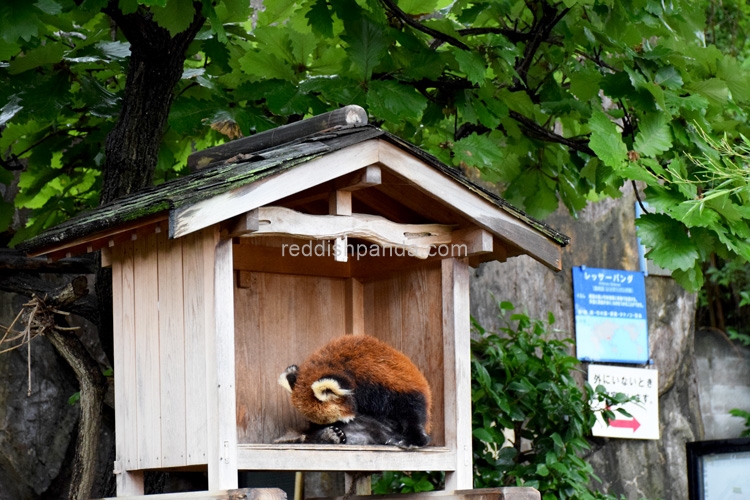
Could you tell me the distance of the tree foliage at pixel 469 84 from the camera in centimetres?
306

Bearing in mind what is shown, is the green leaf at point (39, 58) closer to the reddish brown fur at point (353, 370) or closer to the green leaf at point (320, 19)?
the green leaf at point (320, 19)

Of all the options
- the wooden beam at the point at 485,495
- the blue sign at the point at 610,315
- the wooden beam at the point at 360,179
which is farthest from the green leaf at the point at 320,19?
the blue sign at the point at 610,315

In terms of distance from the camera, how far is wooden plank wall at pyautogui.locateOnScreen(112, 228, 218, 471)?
8.33ft

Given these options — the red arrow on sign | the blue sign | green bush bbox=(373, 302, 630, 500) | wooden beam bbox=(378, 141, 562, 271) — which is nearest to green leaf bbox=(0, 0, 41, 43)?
wooden beam bbox=(378, 141, 562, 271)

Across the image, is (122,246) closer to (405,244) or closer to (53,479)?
(405,244)

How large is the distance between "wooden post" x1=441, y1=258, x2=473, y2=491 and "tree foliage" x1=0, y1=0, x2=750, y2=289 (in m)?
0.58

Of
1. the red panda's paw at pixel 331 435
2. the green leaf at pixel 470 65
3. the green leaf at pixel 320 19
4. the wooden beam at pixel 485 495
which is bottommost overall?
the wooden beam at pixel 485 495

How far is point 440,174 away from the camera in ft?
9.20

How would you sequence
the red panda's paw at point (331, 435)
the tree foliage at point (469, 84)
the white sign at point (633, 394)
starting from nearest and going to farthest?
the red panda's paw at point (331, 435)
the tree foliage at point (469, 84)
the white sign at point (633, 394)

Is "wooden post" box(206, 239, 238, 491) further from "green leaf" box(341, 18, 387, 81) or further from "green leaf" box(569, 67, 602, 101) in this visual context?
"green leaf" box(569, 67, 602, 101)

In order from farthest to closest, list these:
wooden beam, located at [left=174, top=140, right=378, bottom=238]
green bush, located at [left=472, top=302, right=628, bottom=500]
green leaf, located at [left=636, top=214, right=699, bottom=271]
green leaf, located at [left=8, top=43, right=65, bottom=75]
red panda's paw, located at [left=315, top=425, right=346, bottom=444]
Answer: green bush, located at [left=472, top=302, right=628, bottom=500], green leaf, located at [left=8, top=43, right=65, bottom=75], green leaf, located at [left=636, top=214, right=699, bottom=271], red panda's paw, located at [left=315, top=425, right=346, bottom=444], wooden beam, located at [left=174, top=140, right=378, bottom=238]

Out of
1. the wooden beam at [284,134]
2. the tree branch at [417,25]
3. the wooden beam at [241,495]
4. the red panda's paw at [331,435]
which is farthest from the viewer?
the tree branch at [417,25]

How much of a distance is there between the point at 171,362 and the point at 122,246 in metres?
0.44

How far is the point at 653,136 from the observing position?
3250mm
